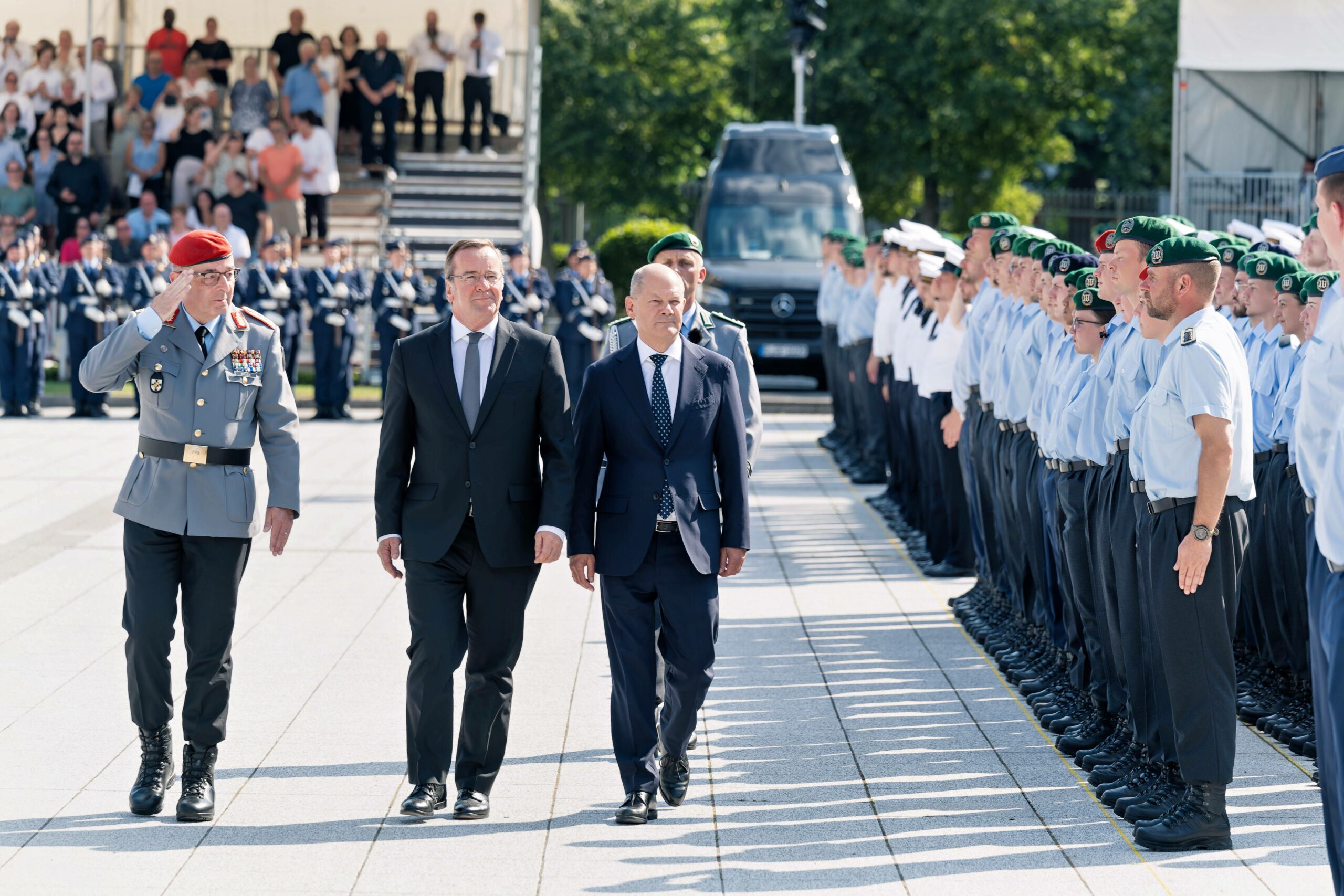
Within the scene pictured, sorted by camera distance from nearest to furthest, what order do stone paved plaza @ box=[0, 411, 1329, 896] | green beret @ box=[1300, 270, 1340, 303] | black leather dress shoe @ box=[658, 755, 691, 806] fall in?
1. stone paved plaza @ box=[0, 411, 1329, 896]
2. black leather dress shoe @ box=[658, 755, 691, 806]
3. green beret @ box=[1300, 270, 1340, 303]

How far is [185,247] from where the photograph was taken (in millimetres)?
6078

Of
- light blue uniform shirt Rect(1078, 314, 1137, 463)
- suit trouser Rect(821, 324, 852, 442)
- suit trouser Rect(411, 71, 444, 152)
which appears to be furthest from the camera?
suit trouser Rect(411, 71, 444, 152)

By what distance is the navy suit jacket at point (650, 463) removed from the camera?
6051mm

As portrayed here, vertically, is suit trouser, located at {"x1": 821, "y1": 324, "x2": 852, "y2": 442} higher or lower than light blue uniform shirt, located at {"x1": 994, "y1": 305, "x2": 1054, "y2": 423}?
lower

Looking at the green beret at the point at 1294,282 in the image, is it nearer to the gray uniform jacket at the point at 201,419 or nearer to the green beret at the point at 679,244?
the green beret at the point at 679,244

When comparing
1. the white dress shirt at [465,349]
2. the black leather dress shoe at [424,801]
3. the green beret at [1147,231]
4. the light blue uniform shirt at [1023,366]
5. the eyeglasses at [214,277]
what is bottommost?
the black leather dress shoe at [424,801]

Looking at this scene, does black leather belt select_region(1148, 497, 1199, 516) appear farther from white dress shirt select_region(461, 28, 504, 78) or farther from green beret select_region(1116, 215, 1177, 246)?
white dress shirt select_region(461, 28, 504, 78)

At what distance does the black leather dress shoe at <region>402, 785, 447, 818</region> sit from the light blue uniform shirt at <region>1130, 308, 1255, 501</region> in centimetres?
258

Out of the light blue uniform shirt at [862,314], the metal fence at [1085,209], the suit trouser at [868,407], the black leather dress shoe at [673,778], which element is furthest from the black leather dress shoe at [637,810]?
the metal fence at [1085,209]

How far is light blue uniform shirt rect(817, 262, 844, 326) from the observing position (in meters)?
18.9

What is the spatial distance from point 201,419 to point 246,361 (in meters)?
0.26

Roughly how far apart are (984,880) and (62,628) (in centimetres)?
528

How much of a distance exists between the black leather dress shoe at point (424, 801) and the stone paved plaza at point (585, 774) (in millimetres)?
37

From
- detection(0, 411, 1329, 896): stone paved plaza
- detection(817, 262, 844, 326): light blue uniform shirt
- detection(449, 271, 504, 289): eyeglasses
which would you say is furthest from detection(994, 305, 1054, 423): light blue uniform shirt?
detection(817, 262, 844, 326): light blue uniform shirt
